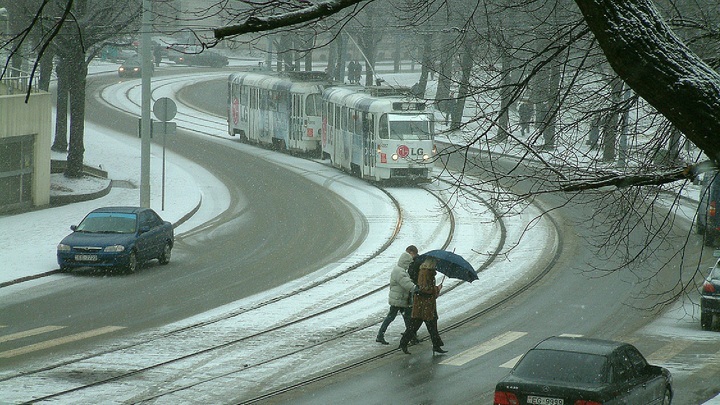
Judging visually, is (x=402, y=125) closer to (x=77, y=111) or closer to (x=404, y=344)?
(x=77, y=111)

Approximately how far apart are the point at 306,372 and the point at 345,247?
11.9 meters

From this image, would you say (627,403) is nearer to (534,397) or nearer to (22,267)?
(534,397)

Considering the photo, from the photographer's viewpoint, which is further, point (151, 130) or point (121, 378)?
point (151, 130)

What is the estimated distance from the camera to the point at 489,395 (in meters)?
13.6

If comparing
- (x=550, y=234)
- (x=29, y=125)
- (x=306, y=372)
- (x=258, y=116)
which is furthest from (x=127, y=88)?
(x=306, y=372)

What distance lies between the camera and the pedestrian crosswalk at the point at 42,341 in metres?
15.5

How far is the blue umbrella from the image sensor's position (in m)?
16.5

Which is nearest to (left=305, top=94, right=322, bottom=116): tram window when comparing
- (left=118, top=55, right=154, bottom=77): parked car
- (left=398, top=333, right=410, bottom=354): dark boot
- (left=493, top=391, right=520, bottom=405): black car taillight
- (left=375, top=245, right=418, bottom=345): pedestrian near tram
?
(left=375, top=245, right=418, bottom=345): pedestrian near tram

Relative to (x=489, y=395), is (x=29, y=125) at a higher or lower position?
higher

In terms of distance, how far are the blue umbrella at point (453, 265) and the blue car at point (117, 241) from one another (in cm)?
852

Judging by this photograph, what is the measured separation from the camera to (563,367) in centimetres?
1150

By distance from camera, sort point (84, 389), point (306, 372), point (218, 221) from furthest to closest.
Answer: point (218, 221)
point (306, 372)
point (84, 389)

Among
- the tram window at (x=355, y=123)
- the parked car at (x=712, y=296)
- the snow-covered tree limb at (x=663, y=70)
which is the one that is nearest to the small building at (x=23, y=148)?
the tram window at (x=355, y=123)

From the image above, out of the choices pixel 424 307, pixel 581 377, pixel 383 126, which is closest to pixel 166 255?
pixel 424 307
